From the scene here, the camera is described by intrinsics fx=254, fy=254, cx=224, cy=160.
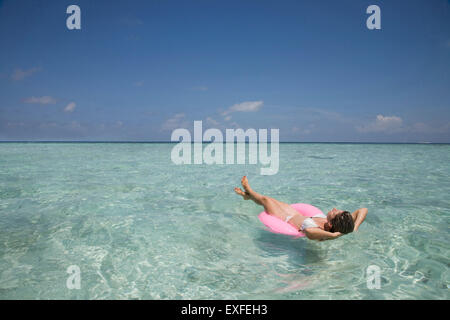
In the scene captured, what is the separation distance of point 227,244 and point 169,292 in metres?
1.21

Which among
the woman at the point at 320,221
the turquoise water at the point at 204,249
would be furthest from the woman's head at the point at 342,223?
the turquoise water at the point at 204,249

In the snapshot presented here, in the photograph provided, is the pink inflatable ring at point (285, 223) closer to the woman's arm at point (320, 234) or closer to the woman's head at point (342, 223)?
the woman's arm at point (320, 234)

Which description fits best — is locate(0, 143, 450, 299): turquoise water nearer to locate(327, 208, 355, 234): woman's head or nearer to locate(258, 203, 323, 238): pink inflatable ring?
locate(258, 203, 323, 238): pink inflatable ring

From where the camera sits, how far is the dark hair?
300 centimetres

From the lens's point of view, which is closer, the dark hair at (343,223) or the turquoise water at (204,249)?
the turquoise water at (204,249)

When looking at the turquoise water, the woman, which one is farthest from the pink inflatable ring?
the turquoise water

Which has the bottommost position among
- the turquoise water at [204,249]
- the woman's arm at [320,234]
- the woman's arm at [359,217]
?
the turquoise water at [204,249]

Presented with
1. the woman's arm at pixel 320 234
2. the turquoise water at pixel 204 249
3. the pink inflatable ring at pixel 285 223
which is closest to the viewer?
the turquoise water at pixel 204 249

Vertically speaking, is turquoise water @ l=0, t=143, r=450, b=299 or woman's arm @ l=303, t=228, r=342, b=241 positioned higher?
woman's arm @ l=303, t=228, r=342, b=241

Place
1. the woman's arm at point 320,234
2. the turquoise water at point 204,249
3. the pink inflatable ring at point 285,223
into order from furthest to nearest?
the pink inflatable ring at point 285,223, the woman's arm at point 320,234, the turquoise water at point 204,249

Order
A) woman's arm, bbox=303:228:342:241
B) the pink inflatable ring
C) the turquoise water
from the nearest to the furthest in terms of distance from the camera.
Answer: the turquoise water → woman's arm, bbox=303:228:342:241 → the pink inflatable ring

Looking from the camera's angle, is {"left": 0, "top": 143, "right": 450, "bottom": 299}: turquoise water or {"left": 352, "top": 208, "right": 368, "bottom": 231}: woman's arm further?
{"left": 352, "top": 208, "right": 368, "bottom": 231}: woman's arm

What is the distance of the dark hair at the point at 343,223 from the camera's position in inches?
118
